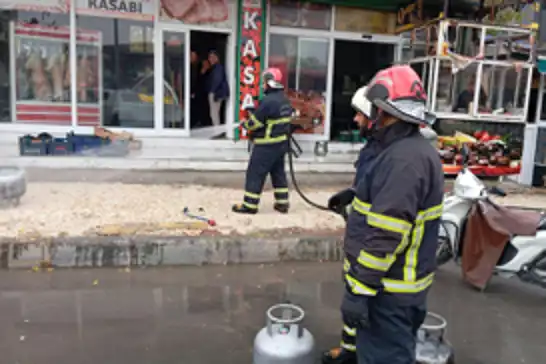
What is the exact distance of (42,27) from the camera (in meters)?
10.3

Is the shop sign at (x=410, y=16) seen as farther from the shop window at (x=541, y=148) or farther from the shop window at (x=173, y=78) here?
the shop window at (x=173, y=78)

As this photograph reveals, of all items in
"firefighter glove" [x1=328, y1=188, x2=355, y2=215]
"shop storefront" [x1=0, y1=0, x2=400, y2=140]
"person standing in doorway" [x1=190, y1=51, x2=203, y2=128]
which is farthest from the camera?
"person standing in doorway" [x1=190, y1=51, x2=203, y2=128]

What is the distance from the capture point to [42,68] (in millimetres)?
10492

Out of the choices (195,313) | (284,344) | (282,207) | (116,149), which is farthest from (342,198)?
(116,149)

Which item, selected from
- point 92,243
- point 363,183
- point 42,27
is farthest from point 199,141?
point 363,183

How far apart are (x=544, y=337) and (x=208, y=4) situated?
8.82 metres

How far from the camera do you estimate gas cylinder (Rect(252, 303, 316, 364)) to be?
10.5 ft

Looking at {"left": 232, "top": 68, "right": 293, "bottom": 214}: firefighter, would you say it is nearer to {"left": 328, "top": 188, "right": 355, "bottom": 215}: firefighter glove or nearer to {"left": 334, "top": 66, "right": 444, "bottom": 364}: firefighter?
{"left": 328, "top": 188, "right": 355, "bottom": 215}: firefighter glove

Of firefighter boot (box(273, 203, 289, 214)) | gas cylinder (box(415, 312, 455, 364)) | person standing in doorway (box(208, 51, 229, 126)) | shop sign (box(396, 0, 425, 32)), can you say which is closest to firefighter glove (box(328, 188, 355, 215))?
gas cylinder (box(415, 312, 455, 364))

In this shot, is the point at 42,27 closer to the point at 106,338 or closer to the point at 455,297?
the point at 106,338

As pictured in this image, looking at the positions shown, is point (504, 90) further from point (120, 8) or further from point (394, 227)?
point (394, 227)

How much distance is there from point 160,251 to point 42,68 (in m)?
6.71

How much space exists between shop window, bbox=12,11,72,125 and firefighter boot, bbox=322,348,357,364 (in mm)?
8760

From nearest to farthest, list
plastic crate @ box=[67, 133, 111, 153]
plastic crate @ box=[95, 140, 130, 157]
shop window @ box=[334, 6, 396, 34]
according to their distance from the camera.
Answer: plastic crate @ box=[67, 133, 111, 153]
plastic crate @ box=[95, 140, 130, 157]
shop window @ box=[334, 6, 396, 34]
